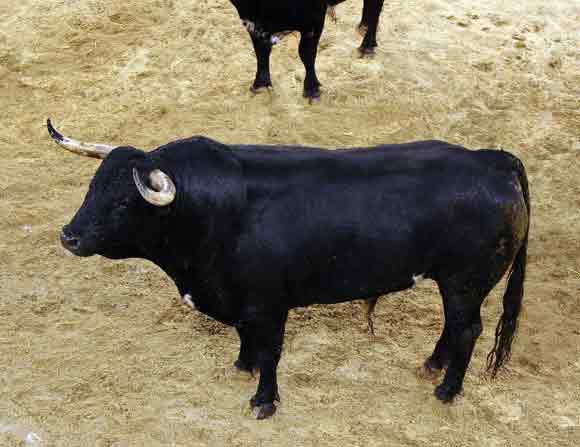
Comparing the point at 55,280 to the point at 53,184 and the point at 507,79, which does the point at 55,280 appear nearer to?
the point at 53,184

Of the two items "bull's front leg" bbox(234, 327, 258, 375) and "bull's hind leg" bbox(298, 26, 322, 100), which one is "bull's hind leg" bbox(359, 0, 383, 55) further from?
"bull's front leg" bbox(234, 327, 258, 375)

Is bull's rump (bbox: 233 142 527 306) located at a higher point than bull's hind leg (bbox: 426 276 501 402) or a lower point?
higher

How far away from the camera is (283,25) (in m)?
6.96

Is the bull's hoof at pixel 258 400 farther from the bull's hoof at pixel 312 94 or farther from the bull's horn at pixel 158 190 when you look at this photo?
the bull's hoof at pixel 312 94

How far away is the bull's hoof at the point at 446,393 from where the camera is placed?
4555 millimetres

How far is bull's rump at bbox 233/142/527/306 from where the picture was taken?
389cm

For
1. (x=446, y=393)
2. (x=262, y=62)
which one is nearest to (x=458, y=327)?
(x=446, y=393)

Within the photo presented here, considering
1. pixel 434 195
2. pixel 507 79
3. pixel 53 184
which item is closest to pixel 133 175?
pixel 434 195

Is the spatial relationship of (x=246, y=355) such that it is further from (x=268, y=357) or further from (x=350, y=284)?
(x=350, y=284)

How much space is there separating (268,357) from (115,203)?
4.03 ft

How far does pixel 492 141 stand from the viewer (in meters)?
7.01

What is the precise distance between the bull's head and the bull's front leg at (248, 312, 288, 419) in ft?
2.84

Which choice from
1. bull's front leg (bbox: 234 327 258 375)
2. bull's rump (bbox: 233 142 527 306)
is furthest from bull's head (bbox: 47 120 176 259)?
bull's front leg (bbox: 234 327 258 375)

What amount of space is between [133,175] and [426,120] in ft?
13.9
